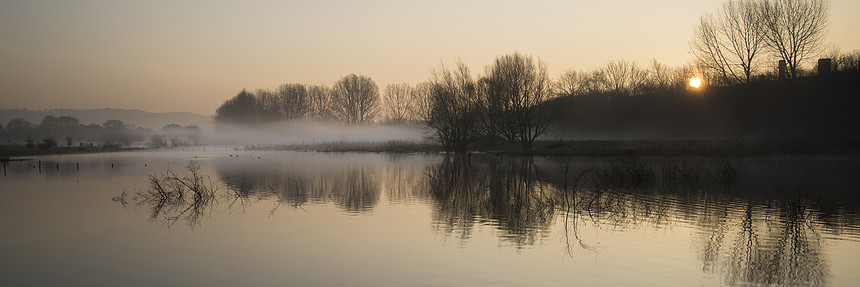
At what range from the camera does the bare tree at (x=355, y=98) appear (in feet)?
304

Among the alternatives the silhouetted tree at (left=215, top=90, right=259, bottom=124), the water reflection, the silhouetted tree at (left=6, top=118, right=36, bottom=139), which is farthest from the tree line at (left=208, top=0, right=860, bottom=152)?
the silhouetted tree at (left=6, top=118, right=36, bottom=139)

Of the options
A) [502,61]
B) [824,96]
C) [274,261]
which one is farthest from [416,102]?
[274,261]

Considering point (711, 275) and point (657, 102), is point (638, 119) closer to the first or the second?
point (657, 102)

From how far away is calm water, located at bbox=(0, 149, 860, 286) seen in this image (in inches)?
332

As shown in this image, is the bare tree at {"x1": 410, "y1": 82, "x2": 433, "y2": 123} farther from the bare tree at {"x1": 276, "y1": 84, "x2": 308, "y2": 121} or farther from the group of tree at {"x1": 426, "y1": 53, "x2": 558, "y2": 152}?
the group of tree at {"x1": 426, "y1": 53, "x2": 558, "y2": 152}

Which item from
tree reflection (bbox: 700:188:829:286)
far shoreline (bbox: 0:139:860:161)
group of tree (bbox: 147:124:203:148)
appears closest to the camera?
tree reflection (bbox: 700:188:829:286)

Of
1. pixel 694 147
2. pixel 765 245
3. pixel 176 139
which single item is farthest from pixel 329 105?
pixel 765 245

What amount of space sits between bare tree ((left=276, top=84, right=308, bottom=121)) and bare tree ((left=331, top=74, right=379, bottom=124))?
786 cm

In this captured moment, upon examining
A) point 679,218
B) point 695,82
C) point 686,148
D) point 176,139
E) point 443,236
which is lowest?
point 443,236

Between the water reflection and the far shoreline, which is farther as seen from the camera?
the far shoreline

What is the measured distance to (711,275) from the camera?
26.9ft

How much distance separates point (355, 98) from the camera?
93000mm

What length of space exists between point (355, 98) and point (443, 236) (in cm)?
8300

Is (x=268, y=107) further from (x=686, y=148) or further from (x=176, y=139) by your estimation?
(x=686, y=148)
